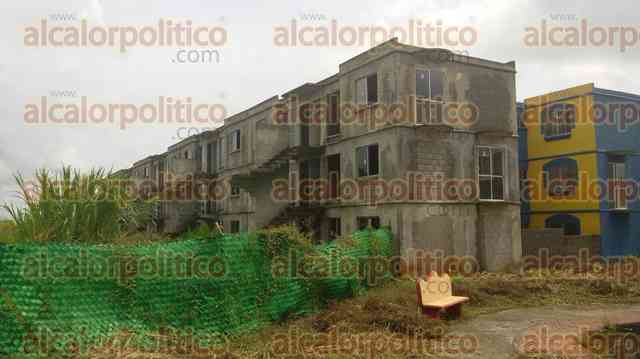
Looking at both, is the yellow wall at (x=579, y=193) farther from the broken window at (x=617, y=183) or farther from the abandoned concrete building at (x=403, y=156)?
the abandoned concrete building at (x=403, y=156)

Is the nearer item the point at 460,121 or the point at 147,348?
the point at 147,348

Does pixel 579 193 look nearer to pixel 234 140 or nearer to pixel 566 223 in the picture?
pixel 566 223

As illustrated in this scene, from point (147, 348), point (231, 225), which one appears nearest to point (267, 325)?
point (147, 348)

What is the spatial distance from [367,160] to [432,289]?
825 cm

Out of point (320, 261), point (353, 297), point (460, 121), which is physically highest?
point (460, 121)

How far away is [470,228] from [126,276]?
46.0ft

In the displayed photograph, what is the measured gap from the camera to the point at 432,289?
12211 mm

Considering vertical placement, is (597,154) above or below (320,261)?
above

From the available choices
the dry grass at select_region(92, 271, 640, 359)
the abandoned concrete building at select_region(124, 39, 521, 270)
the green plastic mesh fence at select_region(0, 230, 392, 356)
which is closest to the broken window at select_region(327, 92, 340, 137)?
the abandoned concrete building at select_region(124, 39, 521, 270)

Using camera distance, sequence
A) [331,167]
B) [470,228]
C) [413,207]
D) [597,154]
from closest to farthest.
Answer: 1. [413,207]
2. [470,228]
3. [331,167]
4. [597,154]

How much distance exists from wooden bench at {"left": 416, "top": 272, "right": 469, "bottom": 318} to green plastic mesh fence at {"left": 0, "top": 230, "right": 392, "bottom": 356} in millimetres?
2162

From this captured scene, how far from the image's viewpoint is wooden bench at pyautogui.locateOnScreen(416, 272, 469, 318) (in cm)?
1162

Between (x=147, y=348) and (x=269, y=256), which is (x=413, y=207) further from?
(x=147, y=348)

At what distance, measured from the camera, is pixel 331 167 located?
22734mm
